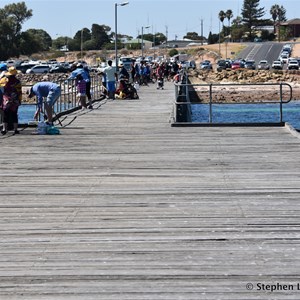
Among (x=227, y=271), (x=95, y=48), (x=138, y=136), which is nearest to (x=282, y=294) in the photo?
(x=227, y=271)

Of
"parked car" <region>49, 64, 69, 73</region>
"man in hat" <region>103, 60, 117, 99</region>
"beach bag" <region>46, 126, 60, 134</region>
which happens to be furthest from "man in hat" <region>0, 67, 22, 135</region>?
"parked car" <region>49, 64, 69, 73</region>

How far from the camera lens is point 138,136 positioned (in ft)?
60.7

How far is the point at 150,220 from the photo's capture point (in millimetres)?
9344

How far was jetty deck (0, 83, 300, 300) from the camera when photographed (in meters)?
7.06

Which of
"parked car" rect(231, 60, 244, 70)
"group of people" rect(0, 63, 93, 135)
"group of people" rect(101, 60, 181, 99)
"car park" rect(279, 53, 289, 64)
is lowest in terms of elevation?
"parked car" rect(231, 60, 244, 70)

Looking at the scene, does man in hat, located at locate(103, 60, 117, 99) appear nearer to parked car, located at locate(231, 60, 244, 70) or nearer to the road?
parked car, located at locate(231, 60, 244, 70)

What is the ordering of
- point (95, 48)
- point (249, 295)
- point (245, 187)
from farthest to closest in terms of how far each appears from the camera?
point (95, 48), point (245, 187), point (249, 295)

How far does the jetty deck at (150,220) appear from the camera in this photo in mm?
7060

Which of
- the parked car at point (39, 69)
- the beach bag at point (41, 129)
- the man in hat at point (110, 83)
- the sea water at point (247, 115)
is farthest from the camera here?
the parked car at point (39, 69)

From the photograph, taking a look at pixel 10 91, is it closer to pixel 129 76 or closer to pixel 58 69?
pixel 129 76

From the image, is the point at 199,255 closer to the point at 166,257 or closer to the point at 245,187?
the point at 166,257

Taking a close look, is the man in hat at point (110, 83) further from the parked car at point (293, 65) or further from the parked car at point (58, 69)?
the parked car at point (293, 65)

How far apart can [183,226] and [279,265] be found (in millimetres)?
1723

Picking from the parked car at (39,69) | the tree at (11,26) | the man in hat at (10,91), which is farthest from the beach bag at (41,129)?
the tree at (11,26)
